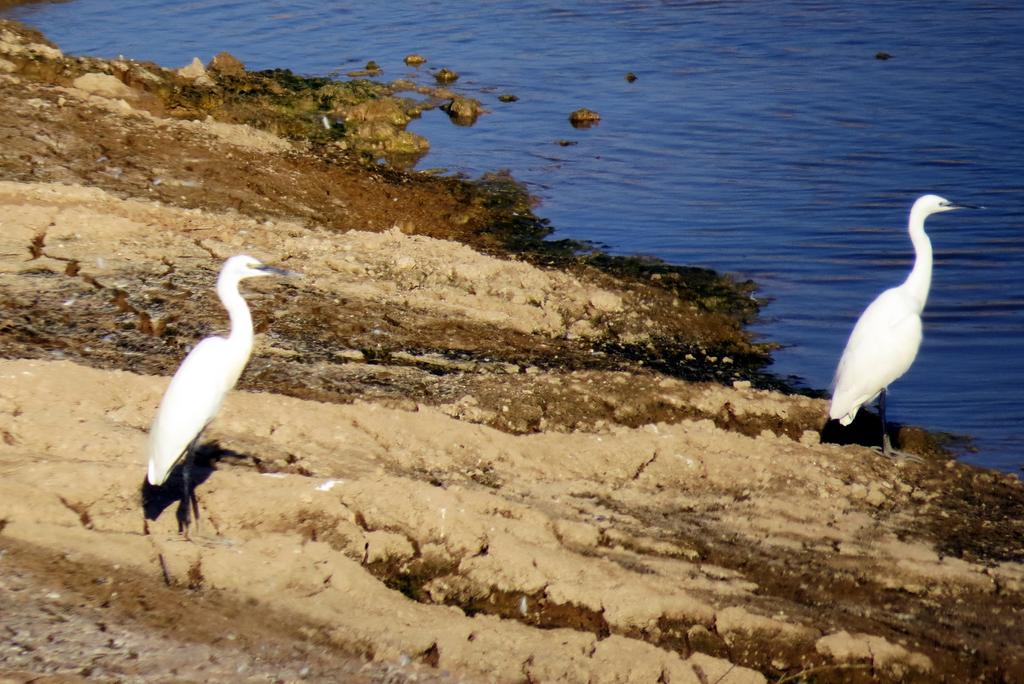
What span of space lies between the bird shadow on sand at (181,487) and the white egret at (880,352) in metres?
4.02

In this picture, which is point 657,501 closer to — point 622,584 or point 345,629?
point 622,584

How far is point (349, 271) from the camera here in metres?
9.70

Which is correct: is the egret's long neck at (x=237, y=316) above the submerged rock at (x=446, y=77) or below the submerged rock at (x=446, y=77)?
below

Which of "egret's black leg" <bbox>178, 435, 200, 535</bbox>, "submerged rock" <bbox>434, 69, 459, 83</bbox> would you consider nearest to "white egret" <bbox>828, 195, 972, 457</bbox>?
"egret's black leg" <bbox>178, 435, 200, 535</bbox>

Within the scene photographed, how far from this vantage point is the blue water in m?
11.1

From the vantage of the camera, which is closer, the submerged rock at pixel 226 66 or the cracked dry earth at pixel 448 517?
the cracked dry earth at pixel 448 517

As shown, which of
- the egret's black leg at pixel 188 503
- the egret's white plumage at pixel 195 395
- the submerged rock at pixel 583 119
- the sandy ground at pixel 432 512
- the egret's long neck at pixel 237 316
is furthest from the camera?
the submerged rock at pixel 583 119

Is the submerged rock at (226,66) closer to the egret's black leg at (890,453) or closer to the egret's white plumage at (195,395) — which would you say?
the egret's black leg at (890,453)

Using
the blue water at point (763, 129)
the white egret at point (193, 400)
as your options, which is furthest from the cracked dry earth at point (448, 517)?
the blue water at point (763, 129)

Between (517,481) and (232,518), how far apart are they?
5.52 ft

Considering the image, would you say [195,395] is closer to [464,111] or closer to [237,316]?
[237,316]

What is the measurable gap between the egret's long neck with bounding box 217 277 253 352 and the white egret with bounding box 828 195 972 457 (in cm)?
405

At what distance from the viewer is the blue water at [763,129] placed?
436 inches

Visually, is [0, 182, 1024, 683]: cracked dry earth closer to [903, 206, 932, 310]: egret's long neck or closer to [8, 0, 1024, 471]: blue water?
[903, 206, 932, 310]: egret's long neck
